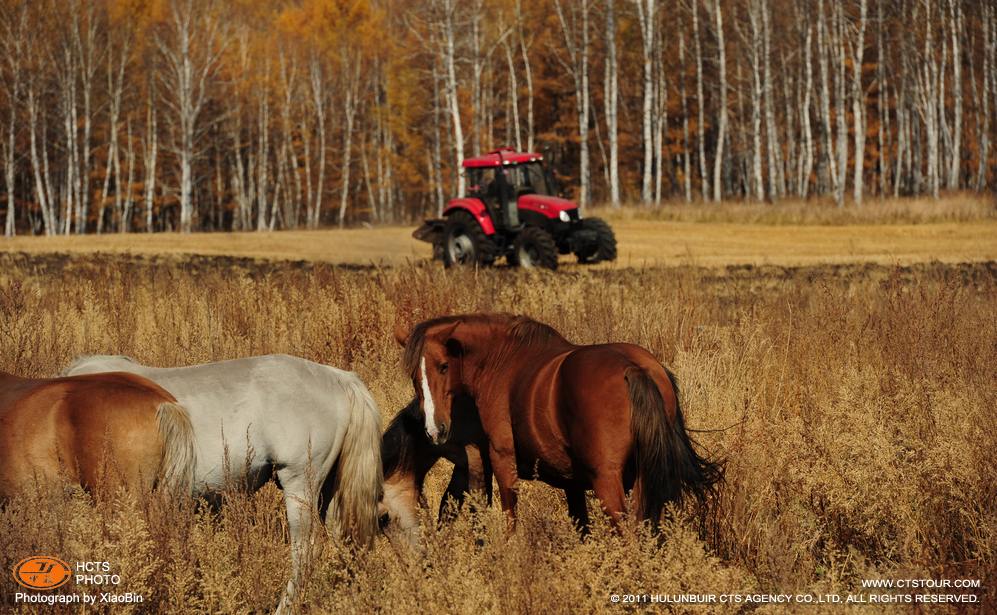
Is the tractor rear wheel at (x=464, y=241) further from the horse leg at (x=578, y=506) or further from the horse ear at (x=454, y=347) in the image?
the horse leg at (x=578, y=506)

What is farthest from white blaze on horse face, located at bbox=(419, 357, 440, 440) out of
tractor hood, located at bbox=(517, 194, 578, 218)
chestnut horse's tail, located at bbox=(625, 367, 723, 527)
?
tractor hood, located at bbox=(517, 194, 578, 218)

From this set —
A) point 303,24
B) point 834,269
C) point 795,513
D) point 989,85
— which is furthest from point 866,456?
point 303,24

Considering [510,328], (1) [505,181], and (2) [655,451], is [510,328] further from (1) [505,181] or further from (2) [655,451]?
(1) [505,181]

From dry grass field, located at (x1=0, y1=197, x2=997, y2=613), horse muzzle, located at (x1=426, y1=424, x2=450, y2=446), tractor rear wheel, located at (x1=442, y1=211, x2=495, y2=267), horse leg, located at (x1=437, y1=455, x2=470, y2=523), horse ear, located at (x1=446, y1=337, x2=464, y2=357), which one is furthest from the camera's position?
tractor rear wheel, located at (x1=442, y1=211, x2=495, y2=267)

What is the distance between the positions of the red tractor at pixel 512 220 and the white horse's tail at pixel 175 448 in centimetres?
1933

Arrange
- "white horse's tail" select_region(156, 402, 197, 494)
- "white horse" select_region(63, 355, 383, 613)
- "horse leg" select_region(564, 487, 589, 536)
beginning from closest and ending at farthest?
"white horse's tail" select_region(156, 402, 197, 494)
"white horse" select_region(63, 355, 383, 613)
"horse leg" select_region(564, 487, 589, 536)

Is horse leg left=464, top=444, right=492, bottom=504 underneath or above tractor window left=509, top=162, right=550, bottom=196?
underneath

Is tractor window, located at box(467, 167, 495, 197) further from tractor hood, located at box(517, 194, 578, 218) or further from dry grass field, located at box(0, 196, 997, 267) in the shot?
dry grass field, located at box(0, 196, 997, 267)

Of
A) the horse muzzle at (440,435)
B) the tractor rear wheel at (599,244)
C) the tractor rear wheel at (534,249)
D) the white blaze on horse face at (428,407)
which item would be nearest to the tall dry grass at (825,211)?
the tractor rear wheel at (599,244)

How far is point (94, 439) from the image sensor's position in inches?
194

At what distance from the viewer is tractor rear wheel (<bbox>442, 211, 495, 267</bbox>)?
2458 centimetres

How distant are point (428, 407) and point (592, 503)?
106 centimetres

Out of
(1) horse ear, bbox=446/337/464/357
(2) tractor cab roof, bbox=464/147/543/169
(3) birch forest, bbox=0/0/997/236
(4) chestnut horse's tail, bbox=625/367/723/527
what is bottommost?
(4) chestnut horse's tail, bbox=625/367/723/527

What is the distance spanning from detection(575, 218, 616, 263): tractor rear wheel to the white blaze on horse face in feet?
66.0
